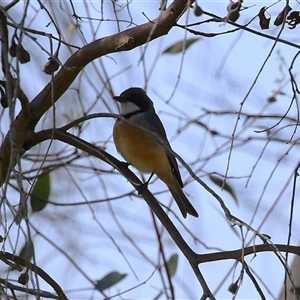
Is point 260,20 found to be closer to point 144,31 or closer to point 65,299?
point 144,31

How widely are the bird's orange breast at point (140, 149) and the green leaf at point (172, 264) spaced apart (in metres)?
1.07

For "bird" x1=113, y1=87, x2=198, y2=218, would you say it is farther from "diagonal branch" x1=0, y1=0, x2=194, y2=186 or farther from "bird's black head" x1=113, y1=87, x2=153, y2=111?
"diagonal branch" x1=0, y1=0, x2=194, y2=186

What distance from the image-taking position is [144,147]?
202 inches

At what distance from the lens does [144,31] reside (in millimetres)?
2793

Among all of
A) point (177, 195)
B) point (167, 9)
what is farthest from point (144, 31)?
point (177, 195)

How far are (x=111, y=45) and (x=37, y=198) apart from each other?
1.28 meters

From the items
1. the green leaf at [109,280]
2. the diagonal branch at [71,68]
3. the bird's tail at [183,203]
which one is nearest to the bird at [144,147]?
the bird's tail at [183,203]

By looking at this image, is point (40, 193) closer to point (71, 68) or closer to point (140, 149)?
point (71, 68)

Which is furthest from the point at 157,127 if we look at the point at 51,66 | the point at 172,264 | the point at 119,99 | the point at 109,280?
the point at 51,66

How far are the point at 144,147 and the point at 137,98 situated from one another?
503 mm

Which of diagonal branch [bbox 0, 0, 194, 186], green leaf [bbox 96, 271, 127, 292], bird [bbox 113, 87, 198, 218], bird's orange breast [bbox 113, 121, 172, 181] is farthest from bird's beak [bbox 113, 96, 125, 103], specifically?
diagonal branch [bbox 0, 0, 194, 186]

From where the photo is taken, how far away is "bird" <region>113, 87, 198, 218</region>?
5.07 meters

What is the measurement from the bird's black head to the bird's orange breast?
24cm

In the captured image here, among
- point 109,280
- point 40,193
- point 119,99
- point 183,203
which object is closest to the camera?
point 109,280
